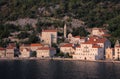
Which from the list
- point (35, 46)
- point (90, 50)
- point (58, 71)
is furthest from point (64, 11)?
point (58, 71)

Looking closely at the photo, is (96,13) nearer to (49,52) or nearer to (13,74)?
(49,52)

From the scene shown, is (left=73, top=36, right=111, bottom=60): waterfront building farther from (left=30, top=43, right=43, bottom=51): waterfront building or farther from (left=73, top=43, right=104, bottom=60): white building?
(left=30, top=43, right=43, bottom=51): waterfront building

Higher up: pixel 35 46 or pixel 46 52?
pixel 35 46

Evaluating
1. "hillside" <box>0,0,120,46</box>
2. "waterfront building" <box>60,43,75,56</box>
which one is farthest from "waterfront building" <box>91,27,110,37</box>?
"waterfront building" <box>60,43,75,56</box>

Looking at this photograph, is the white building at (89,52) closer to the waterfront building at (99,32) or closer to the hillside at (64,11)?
the waterfront building at (99,32)

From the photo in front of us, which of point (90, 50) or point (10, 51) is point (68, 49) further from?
point (10, 51)

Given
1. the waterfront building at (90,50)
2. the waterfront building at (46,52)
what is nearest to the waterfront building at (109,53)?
the waterfront building at (90,50)
